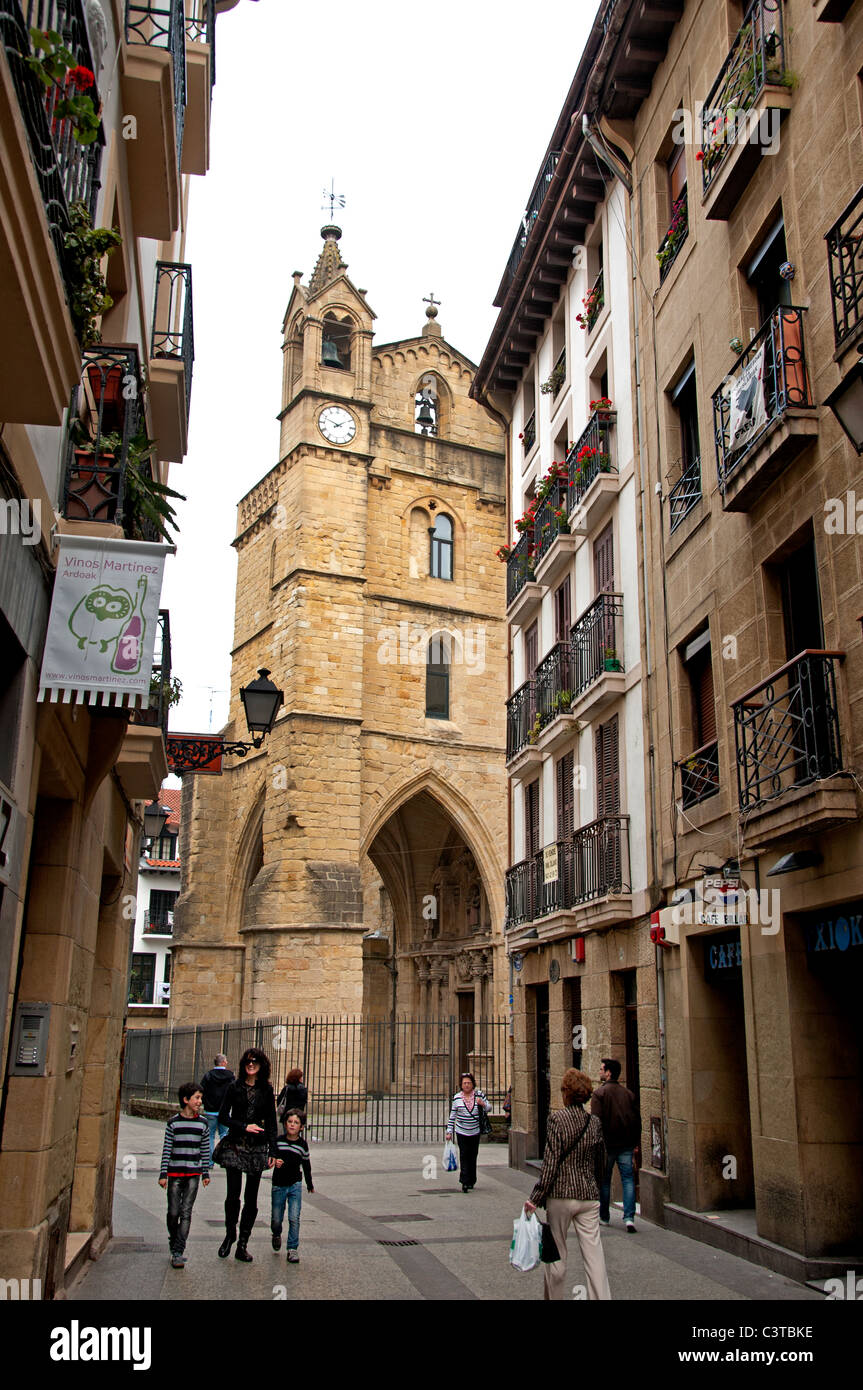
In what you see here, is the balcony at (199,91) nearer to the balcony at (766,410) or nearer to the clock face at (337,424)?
the balcony at (766,410)

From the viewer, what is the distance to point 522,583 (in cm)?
1912

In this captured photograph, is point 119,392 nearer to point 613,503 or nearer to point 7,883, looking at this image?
point 7,883

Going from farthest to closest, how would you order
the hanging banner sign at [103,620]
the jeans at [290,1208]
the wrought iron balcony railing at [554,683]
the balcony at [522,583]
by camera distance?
the balcony at [522,583], the wrought iron balcony railing at [554,683], the jeans at [290,1208], the hanging banner sign at [103,620]

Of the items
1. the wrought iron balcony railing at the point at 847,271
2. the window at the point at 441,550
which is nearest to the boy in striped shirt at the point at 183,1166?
the wrought iron balcony railing at the point at 847,271

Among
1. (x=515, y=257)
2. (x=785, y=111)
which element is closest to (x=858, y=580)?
(x=785, y=111)

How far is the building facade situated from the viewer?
455cm

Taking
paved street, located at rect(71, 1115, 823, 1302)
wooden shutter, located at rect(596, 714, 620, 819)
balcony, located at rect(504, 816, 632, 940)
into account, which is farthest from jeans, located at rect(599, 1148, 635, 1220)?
wooden shutter, located at rect(596, 714, 620, 819)

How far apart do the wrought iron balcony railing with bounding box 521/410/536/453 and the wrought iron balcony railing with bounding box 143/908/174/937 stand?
3334 centimetres

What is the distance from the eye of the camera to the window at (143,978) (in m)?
47.4

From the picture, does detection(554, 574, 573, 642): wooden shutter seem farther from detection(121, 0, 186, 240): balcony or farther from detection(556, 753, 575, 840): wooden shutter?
detection(121, 0, 186, 240): balcony

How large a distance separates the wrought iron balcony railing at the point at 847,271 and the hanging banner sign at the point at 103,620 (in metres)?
4.82

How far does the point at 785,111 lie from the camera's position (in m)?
9.82
